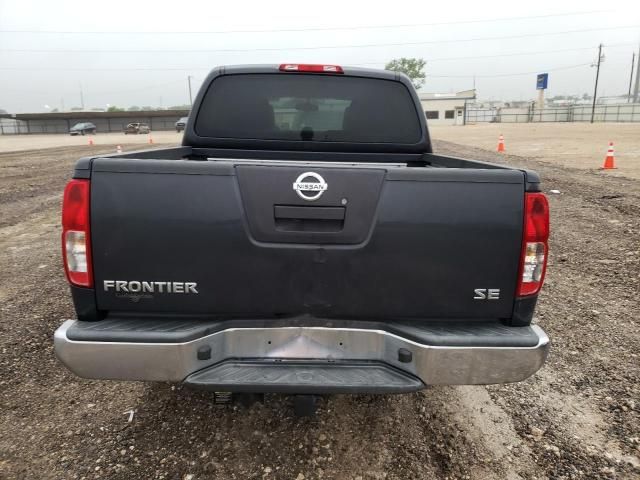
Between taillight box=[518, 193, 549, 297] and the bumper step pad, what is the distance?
72cm

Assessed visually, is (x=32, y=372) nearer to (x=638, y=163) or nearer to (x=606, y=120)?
(x=638, y=163)

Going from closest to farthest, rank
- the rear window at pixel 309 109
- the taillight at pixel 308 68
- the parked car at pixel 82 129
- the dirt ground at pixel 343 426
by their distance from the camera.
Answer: the dirt ground at pixel 343 426 → the taillight at pixel 308 68 → the rear window at pixel 309 109 → the parked car at pixel 82 129

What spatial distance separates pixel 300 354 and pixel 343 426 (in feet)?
2.93

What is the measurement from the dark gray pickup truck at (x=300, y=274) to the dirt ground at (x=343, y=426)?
66 cm

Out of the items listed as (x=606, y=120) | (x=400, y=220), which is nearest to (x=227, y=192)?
(x=400, y=220)

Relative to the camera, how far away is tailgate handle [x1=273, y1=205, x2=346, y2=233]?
87.7 inches

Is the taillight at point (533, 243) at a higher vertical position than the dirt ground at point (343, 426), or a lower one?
higher

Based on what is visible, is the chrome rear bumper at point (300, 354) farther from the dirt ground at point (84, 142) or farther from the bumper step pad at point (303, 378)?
the dirt ground at point (84, 142)

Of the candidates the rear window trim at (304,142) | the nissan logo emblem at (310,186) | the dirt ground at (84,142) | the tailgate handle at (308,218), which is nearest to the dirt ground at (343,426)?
the tailgate handle at (308,218)

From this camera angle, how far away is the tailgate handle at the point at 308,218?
7.31 ft

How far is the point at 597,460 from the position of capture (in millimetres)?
2625

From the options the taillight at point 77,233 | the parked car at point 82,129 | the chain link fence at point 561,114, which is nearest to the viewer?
the taillight at point 77,233

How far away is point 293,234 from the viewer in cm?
225

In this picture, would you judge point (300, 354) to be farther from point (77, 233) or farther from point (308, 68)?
point (308, 68)
